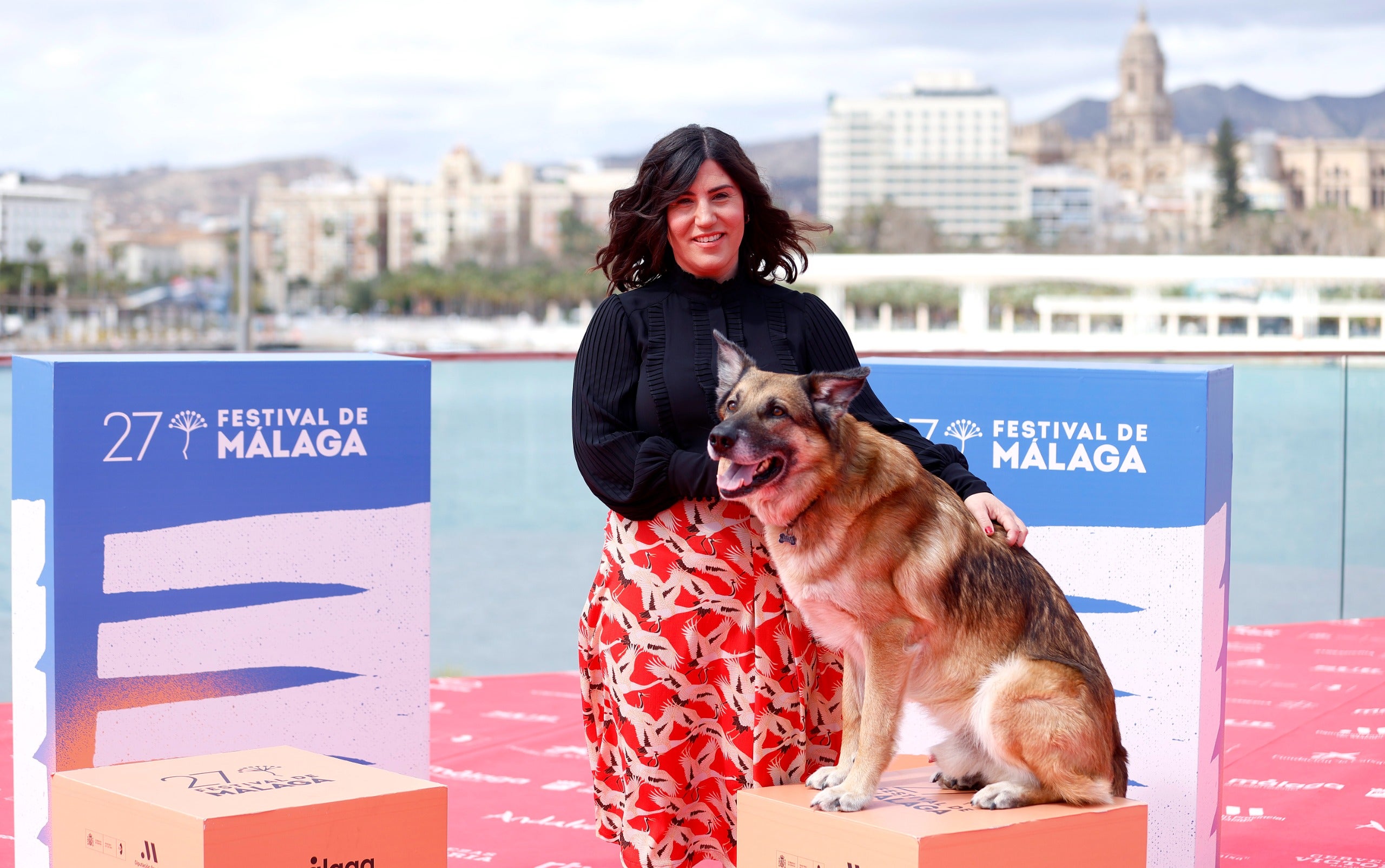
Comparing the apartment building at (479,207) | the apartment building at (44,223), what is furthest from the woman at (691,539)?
the apartment building at (479,207)

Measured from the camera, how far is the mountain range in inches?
5148

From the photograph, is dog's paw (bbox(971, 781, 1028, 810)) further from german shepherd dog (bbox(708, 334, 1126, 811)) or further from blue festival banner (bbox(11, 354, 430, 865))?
blue festival banner (bbox(11, 354, 430, 865))

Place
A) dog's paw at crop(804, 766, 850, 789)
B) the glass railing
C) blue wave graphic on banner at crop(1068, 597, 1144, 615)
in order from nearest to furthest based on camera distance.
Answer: dog's paw at crop(804, 766, 850, 789) → blue wave graphic on banner at crop(1068, 597, 1144, 615) → the glass railing

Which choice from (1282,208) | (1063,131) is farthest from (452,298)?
(1063,131)

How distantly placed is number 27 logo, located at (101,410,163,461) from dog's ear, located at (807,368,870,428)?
142 cm

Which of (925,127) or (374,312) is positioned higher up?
(925,127)

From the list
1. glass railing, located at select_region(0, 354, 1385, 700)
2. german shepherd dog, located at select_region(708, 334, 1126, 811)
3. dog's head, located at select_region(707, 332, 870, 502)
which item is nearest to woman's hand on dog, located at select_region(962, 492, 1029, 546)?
german shepherd dog, located at select_region(708, 334, 1126, 811)

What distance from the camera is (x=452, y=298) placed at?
10275 cm

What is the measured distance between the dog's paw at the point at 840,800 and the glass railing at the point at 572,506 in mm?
4364

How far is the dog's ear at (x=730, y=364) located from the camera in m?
2.32

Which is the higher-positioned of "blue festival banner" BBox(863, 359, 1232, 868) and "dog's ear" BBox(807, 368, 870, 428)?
"dog's ear" BBox(807, 368, 870, 428)

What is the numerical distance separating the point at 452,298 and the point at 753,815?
10274 centimetres

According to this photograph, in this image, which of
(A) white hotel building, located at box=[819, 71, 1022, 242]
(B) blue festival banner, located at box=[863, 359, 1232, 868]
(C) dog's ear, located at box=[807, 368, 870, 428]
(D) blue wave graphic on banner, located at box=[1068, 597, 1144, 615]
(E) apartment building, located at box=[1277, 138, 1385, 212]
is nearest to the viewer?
(C) dog's ear, located at box=[807, 368, 870, 428]

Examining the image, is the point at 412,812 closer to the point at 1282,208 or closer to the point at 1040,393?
the point at 1040,393
